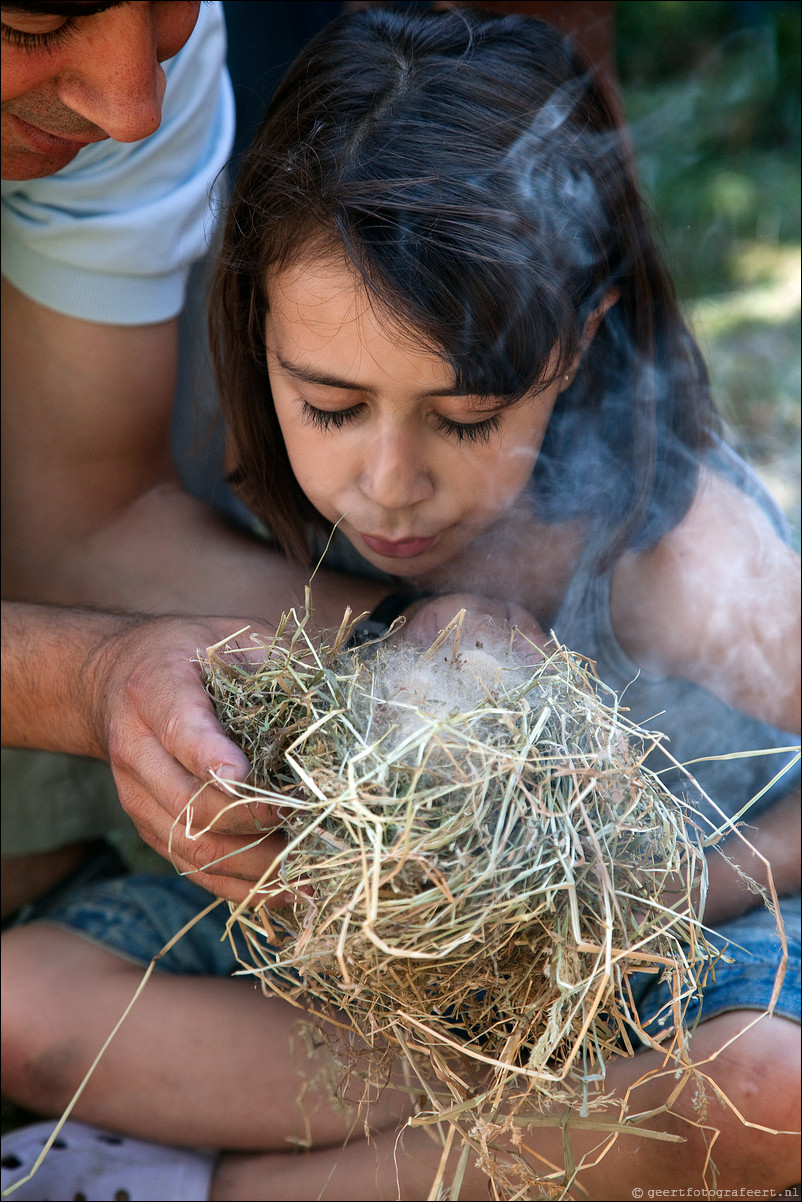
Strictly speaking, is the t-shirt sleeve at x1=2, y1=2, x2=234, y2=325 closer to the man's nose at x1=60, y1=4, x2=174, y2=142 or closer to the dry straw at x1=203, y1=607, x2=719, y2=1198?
the man's nose at x1=60, y1=4, x2=174, y2=142

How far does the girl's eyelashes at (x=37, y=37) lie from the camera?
104 cm

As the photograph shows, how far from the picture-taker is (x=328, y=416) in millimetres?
1326

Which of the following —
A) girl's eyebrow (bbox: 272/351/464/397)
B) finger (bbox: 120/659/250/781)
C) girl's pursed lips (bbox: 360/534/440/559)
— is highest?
girl's eyebrow (bbox: 272/351/464/397)

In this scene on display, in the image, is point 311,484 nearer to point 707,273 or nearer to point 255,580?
point 255,580

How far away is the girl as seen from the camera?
4.02 feet

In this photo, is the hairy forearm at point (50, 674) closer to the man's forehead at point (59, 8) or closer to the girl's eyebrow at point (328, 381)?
the girl's eyebrow at point (328, 381)

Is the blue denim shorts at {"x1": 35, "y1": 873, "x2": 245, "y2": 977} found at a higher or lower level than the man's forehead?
lower

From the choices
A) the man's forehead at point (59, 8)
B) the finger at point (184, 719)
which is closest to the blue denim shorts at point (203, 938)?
the finger at point (184, 719)

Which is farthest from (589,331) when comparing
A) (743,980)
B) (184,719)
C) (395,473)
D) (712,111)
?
→ (712,111)

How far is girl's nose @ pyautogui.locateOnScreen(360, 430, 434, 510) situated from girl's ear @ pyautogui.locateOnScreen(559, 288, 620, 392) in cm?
27

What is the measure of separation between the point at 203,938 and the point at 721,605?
1052 mm

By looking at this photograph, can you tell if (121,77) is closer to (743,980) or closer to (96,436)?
(96,436)

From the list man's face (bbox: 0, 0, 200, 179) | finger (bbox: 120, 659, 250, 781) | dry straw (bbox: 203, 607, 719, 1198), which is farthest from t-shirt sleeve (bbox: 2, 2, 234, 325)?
dry straw (bbox: 203, 607, 719, 1198)

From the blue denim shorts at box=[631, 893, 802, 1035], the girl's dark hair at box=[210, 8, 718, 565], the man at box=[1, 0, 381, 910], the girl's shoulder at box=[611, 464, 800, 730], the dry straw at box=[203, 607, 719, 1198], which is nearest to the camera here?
the dry straw at box=[203, 607, 719, 1198]
